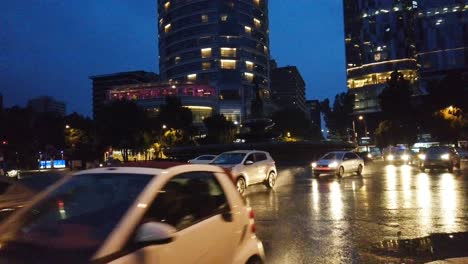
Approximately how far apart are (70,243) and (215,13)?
13648 centimetres

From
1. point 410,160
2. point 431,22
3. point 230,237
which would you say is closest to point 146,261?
point 230,237

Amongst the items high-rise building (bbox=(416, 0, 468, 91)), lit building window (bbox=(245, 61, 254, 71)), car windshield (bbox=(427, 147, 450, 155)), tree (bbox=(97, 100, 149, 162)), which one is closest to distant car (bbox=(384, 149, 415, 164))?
car windshield (bbox=(427, 147, 450, 155))

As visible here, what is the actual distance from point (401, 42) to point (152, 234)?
5352 inches

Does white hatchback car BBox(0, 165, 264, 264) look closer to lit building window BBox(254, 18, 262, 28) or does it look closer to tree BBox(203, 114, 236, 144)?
tree BBox(203, 114, 236, 144)

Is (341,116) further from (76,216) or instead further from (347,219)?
(76,216)

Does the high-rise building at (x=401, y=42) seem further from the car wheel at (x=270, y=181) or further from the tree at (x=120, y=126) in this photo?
the car wheel at (x=270, y=181)

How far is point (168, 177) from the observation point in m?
4.54

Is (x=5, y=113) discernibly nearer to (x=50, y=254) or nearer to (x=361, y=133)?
(x=50, y=254)

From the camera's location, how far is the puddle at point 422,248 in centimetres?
819

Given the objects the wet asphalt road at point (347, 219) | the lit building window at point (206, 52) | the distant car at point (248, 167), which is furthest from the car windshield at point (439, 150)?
the lit building window at point (206, 52)

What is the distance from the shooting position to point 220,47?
136 metres

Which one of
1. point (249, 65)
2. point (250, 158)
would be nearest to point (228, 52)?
point (249, 65)

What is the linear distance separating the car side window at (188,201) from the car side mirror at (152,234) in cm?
24

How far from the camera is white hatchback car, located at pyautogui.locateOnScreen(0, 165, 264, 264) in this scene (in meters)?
3.74
